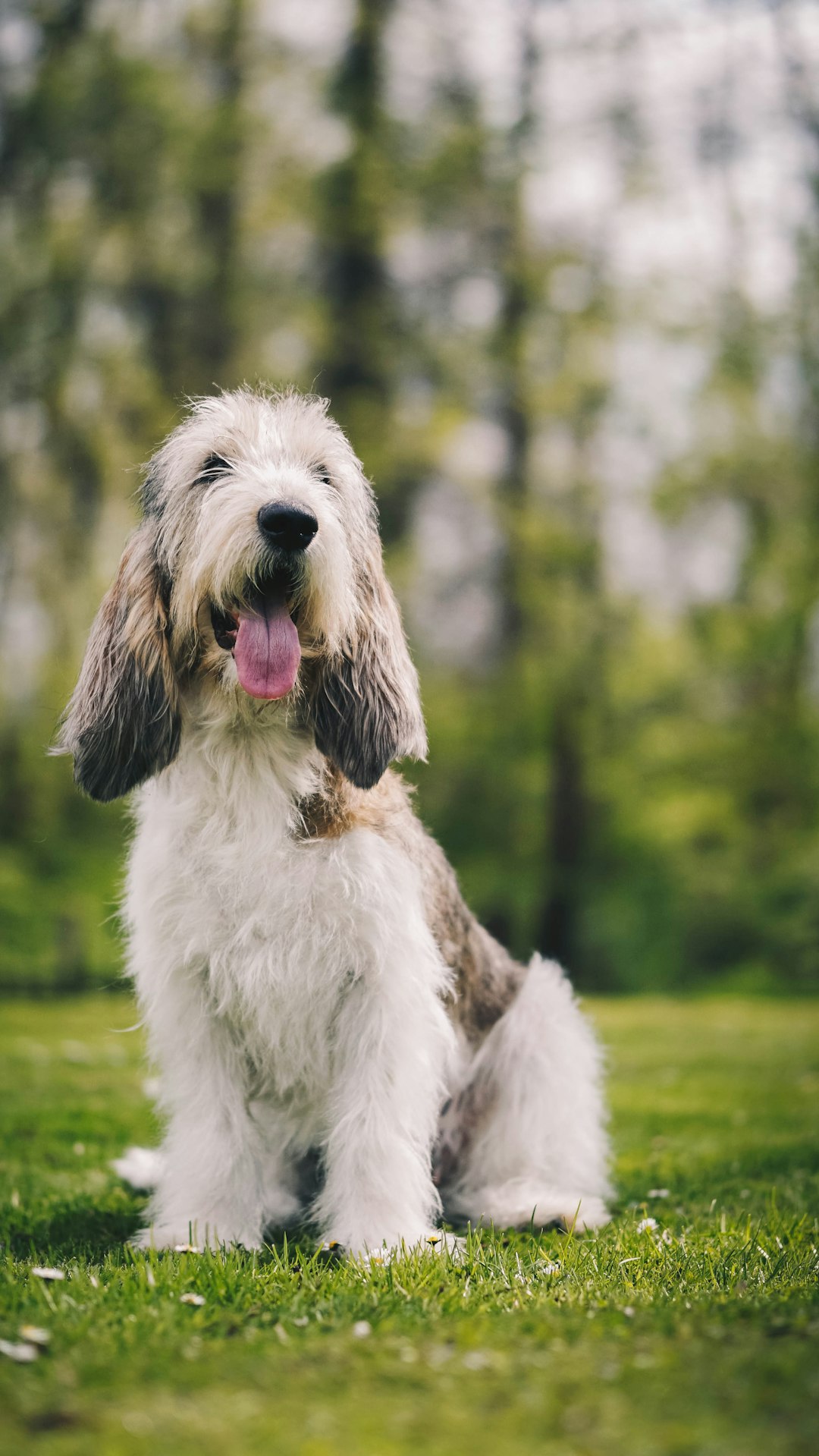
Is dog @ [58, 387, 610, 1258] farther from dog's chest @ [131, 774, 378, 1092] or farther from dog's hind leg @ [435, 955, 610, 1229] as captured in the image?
dog's hind leg @ [435, 955, 610, 1229]

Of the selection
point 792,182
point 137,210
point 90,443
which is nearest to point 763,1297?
point 90,443

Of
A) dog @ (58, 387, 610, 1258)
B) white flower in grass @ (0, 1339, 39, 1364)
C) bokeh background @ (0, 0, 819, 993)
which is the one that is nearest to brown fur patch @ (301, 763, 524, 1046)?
dog @ (58, 387, 610, 1258)

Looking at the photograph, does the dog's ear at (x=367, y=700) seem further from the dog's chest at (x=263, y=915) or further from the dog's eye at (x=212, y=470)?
the dog's eye at (x=212, y=470)

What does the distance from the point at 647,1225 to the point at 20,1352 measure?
6.66 ft

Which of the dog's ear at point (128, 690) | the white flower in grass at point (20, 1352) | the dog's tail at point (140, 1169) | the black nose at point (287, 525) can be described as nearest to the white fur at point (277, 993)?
the dog's ear at point (128, 690)

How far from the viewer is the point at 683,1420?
2100 millimetres

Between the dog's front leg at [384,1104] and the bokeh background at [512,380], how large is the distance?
33.1ft

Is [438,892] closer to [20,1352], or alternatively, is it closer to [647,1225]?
[647,1225]

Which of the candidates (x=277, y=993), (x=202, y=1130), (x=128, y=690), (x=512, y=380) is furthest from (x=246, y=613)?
(x=512, y=380)

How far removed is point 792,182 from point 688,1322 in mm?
14860

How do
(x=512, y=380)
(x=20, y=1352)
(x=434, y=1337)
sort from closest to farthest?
1. (x=20, y=1352)
2. (x=434, y=1337)
3. (x=512, y=380)

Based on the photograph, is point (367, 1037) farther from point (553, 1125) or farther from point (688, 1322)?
point (688, 1322)

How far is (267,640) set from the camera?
137 inches

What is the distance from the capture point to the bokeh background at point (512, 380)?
14016 millimetres
